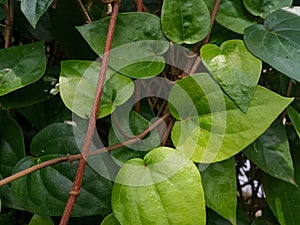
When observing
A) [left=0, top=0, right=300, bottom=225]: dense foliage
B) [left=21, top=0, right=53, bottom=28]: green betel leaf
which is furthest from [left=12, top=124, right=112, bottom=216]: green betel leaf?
[left=21, top=0, right=53, bottom=28]: green betel leaf

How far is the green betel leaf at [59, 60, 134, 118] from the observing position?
48 centimetres

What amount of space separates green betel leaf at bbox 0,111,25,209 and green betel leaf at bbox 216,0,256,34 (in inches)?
10.3

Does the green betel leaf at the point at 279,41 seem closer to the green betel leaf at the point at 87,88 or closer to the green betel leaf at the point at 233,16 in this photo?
the green betel leaf at the point at 233,16

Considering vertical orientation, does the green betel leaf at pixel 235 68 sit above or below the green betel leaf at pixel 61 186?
above

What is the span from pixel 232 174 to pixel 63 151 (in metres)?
0.18

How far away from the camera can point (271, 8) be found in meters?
0.53

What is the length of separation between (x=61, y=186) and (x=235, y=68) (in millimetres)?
213

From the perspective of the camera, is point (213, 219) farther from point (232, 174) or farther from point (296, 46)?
point (296, 46)

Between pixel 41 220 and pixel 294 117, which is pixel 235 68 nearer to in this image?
pixel 294 117

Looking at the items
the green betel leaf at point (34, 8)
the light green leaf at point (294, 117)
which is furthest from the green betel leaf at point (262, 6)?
the green betel leaf at point (34, 8)

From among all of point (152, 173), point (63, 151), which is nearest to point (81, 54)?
point (63, 151)

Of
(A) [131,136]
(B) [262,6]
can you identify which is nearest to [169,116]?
(A) [131,136]

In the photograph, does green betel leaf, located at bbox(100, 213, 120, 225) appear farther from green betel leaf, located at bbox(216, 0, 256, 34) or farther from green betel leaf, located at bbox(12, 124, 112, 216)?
green betel leaf, located at bbox(216, 0, 256, 34)

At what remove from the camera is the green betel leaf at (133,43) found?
49cm
